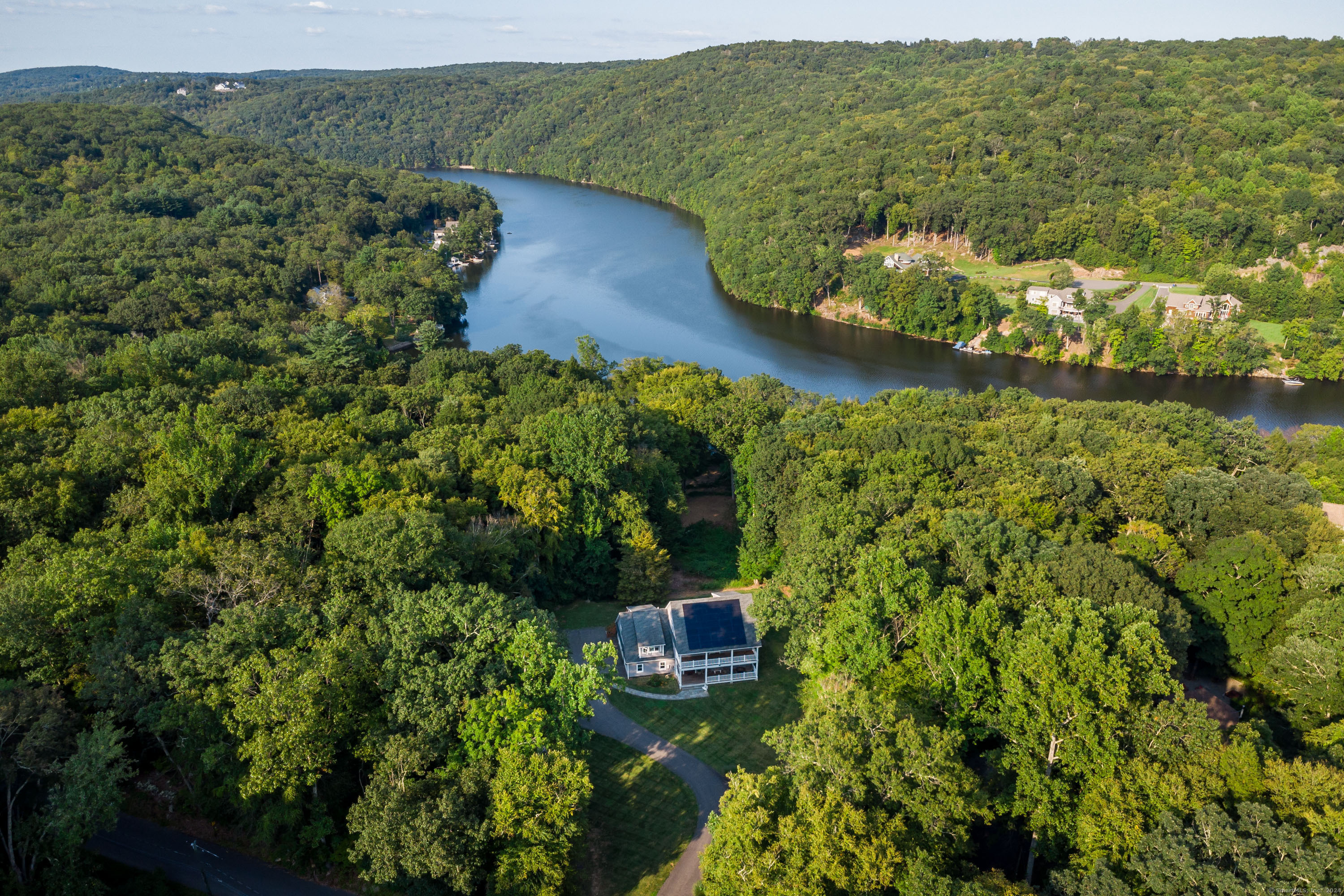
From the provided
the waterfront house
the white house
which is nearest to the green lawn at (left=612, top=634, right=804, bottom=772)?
the white house

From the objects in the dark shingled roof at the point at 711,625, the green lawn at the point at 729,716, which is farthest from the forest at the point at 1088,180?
the green lawn at the point at 729,716

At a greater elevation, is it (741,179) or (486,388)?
(741,179)

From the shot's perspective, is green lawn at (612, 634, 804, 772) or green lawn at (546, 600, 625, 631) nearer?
green lawn at (612, 634, 804, 772)

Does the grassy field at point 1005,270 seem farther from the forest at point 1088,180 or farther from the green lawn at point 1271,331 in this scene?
the green lawn at point 1271,331

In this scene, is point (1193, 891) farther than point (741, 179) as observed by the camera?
No

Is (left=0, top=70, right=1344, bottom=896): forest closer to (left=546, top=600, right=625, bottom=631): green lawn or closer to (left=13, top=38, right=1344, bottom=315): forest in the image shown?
(left=546, top=600, right=625, bottom=631): green lawn

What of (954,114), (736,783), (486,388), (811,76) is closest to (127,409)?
(486,388)

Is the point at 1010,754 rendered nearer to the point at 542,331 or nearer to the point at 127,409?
the point at 127,409
